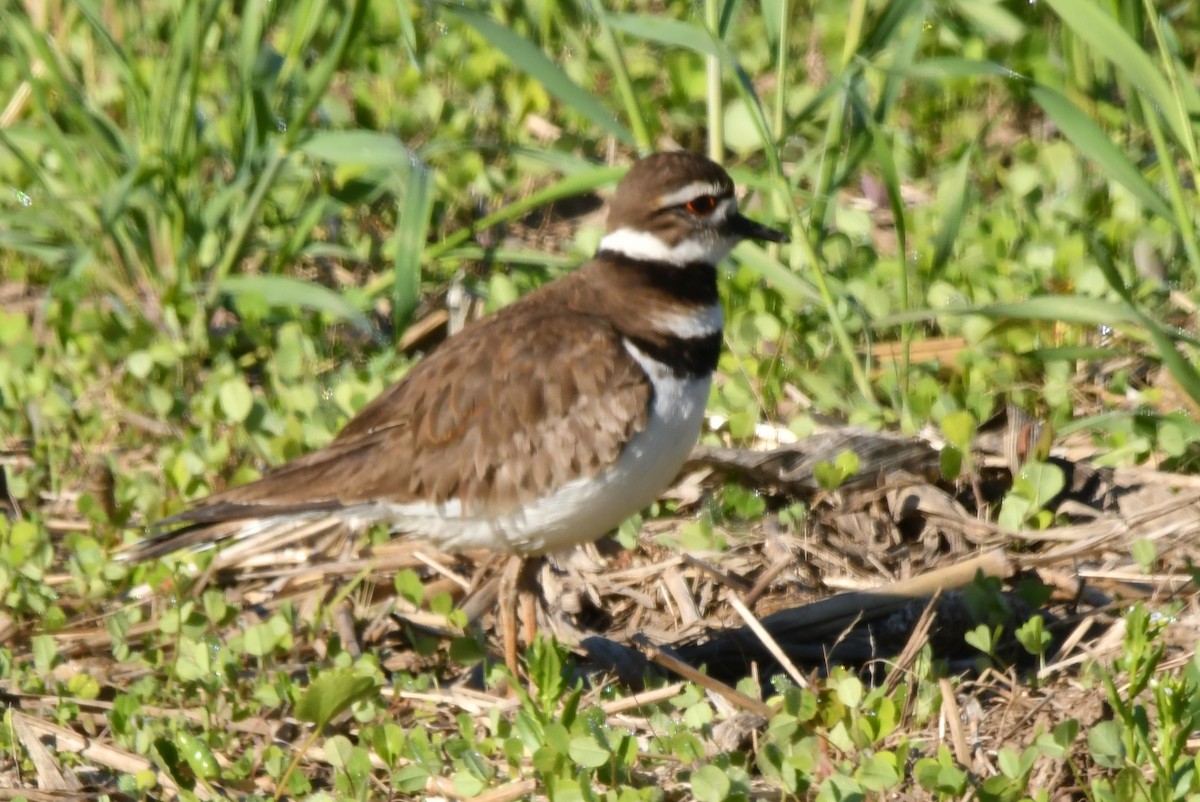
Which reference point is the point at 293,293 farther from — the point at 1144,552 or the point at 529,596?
the point at 1144,552

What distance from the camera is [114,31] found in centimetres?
746

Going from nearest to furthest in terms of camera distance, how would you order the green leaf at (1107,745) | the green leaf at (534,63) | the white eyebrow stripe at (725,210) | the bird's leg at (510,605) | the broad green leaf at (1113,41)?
the green leaf at (1107,745), the broad green leaf at (1113,41), the bird's leg at (510,605), the white eyebrow stripe at (725,210), the green leaf at (534,63)

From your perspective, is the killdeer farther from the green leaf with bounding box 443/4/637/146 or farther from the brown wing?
the green leaf with bounding box 443/4/637/146

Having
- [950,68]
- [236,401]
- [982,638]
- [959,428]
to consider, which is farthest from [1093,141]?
[236,401]

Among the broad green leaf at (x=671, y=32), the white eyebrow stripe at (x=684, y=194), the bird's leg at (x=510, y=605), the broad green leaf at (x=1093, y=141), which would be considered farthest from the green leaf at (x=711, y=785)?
the broad green leaf at (x=671, y=32)

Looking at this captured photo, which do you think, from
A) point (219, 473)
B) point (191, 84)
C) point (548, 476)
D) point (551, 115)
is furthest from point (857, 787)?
point (551, 115)

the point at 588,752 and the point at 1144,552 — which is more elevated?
the point at 1144,552

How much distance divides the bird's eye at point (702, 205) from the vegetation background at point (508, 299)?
30cm

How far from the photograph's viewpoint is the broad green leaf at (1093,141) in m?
4.48

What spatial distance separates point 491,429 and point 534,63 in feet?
4.21

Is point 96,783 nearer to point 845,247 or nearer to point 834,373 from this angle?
point 834,373

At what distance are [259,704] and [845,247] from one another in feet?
9.40

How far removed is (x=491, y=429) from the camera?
178 inches

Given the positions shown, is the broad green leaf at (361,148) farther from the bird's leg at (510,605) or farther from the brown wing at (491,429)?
the bird's leg at (510,605)
